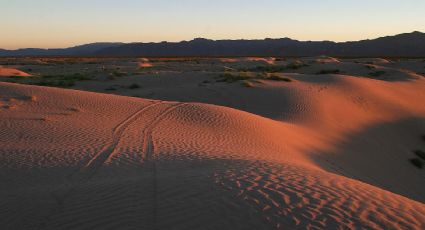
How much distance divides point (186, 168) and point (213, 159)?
1.23 meters

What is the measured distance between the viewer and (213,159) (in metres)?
9.27

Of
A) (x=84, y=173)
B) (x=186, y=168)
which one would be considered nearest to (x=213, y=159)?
(x=186, y=168)

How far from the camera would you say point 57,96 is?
1631 cm

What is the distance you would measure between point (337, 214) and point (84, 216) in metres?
3.09

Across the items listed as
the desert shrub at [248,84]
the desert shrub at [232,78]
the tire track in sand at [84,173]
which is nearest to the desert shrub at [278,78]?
the desert shrub at [232,78]

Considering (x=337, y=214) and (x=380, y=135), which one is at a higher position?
(x=337, y=214)

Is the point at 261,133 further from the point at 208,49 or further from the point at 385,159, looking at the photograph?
the point at 208,49

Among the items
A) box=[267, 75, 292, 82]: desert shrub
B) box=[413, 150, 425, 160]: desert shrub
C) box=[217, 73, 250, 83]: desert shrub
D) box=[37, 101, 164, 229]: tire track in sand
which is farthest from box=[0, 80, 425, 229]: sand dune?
box=[267, 75, 292, 82]: desert shrub

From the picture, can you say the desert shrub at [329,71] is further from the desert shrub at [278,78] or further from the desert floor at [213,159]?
the desert floor at [213,159]

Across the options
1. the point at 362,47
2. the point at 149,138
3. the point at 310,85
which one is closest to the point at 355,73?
the point at 310,85

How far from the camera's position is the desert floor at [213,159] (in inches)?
221

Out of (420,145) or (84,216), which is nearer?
(84,216)

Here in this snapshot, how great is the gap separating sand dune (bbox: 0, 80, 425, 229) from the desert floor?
0.10 feet

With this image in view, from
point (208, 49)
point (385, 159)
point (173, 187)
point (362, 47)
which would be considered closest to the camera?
point (173, 187)
